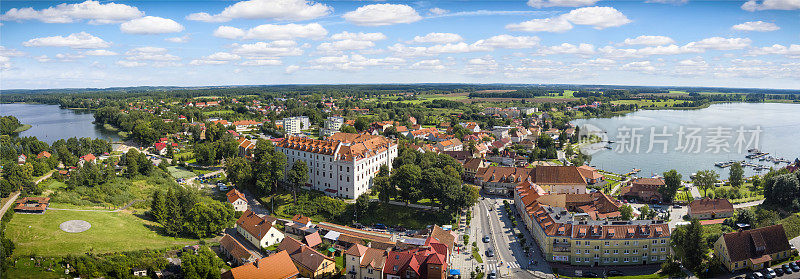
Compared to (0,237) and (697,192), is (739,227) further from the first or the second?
(0,237)

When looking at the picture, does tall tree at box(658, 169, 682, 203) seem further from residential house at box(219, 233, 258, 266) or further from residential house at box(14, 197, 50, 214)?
residential house at box(14, 197, 50, 214)

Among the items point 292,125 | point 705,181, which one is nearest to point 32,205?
point 705,181

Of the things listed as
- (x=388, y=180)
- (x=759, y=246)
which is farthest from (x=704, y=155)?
(x=388, y=180)

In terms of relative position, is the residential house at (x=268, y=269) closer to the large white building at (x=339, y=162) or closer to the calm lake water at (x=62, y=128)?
the large white building at (x=339, y=162)

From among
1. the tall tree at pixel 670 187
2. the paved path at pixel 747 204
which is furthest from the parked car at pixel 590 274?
the paved path at pixel 747 204

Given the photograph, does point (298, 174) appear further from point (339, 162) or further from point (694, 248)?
point (694, 248)

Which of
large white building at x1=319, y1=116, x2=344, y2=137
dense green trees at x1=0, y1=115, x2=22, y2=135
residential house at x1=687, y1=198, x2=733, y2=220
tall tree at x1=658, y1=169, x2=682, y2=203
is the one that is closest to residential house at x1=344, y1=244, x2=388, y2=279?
residential house at x1=687, y1=198, x2=733, y2=220
